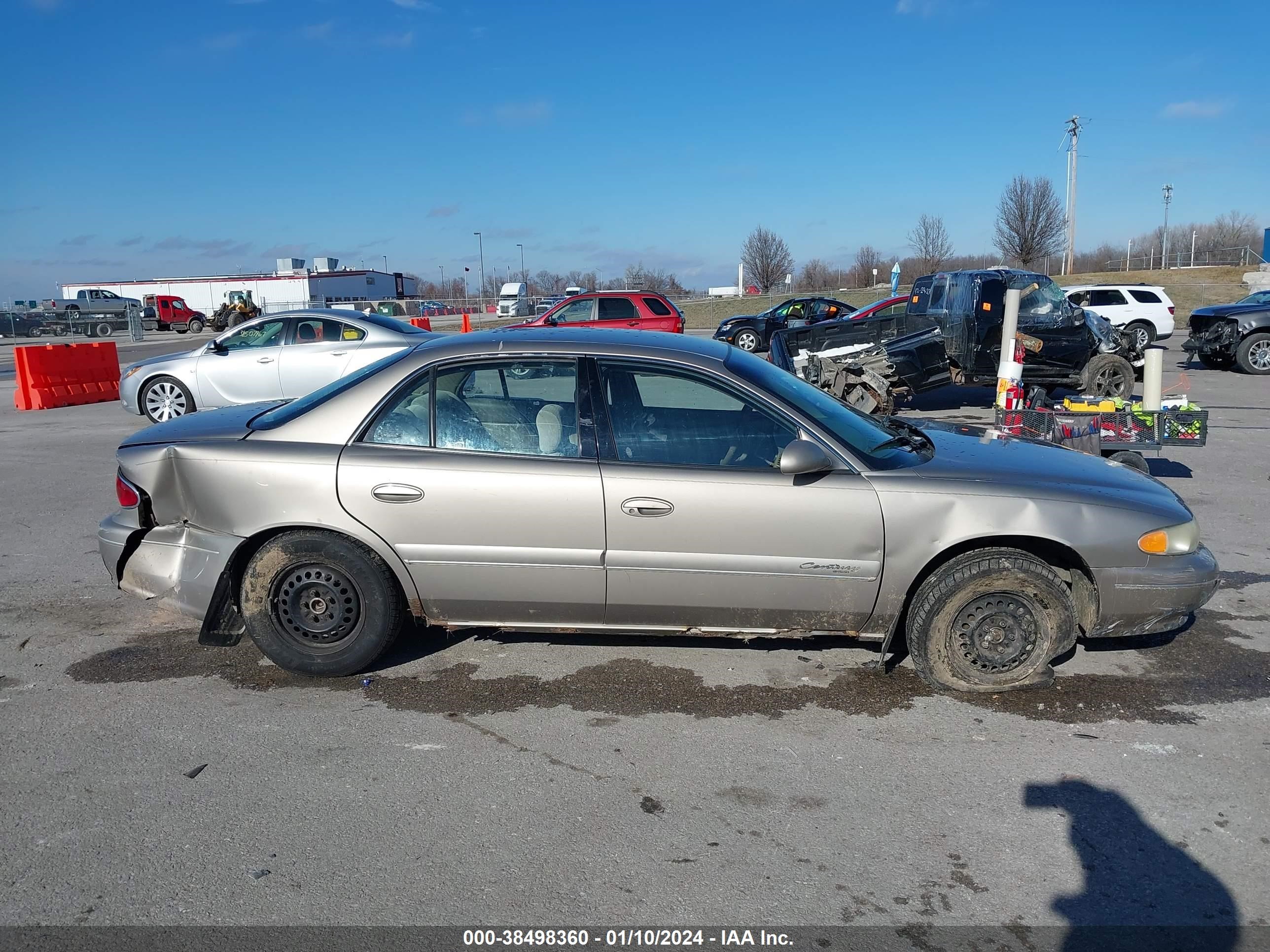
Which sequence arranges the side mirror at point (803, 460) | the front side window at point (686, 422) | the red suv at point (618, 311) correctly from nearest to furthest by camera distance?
the side mirror at point (803, 460), the front side window at point (686, 422), the red suv at point (618, 311)

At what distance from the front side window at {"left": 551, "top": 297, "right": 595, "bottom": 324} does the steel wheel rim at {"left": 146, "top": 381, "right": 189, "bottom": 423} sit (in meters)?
8.00

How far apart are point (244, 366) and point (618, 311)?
9.00 m

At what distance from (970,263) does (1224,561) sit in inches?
2486

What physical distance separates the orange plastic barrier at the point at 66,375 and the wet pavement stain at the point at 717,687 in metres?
12.8

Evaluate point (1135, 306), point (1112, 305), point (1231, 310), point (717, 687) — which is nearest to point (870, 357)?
point (717, 687)

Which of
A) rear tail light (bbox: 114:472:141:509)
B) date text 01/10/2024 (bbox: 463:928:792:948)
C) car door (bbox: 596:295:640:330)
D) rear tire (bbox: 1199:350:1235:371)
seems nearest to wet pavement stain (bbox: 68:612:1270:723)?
rear tail light (bbox: 114:472:141:509)

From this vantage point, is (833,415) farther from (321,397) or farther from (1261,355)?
(1261,355)

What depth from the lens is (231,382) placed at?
41.6 feet

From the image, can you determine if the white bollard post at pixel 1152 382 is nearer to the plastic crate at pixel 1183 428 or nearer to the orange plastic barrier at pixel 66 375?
the plastic crate at pixel 1183 428

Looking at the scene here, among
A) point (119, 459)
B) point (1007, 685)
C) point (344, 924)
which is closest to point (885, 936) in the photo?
point (344, 924)

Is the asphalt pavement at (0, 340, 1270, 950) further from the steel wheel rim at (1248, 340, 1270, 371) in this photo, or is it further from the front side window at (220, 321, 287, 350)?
the steel wheel rim at (1248, 340, 1270, 371)

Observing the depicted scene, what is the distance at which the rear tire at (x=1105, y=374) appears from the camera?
1315cm

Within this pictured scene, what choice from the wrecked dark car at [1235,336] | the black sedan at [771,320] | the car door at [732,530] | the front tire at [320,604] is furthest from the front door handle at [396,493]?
the black sedan at [771,320]

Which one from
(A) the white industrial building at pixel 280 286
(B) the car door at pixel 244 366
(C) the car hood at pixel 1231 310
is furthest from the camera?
(A) the white industrial building at pixel 280 286
